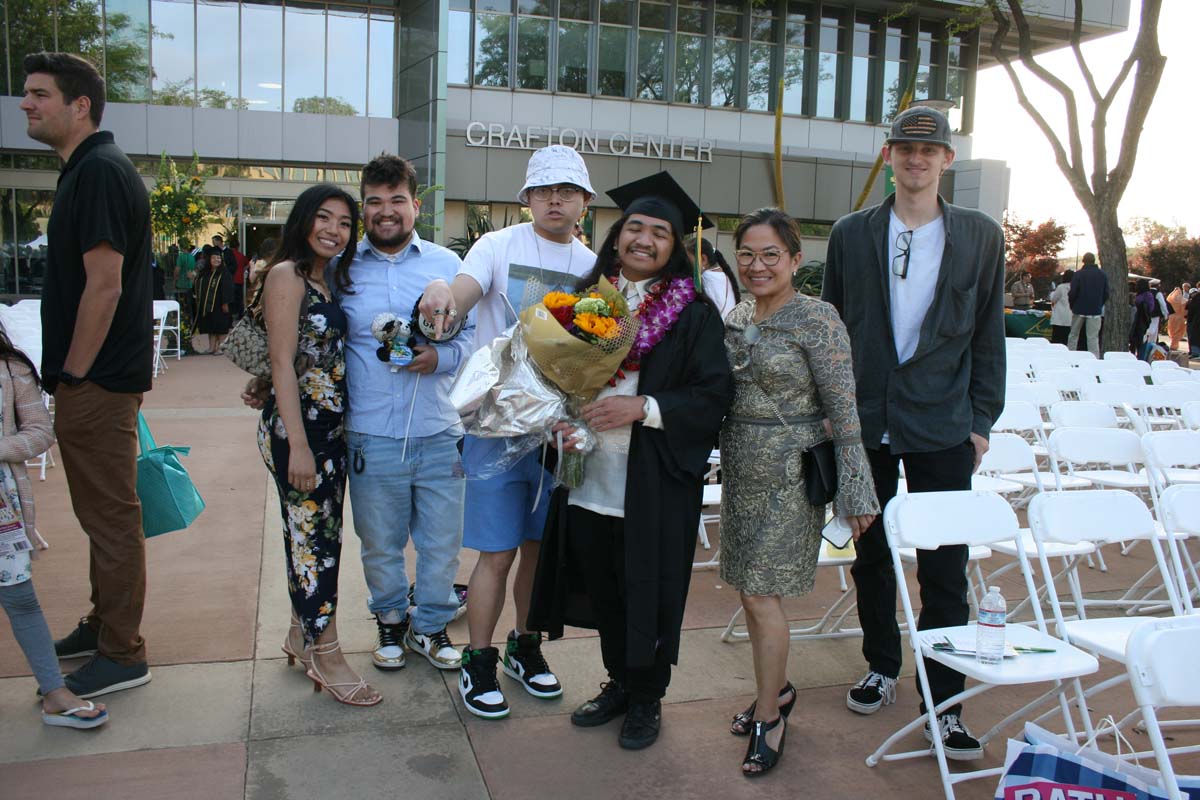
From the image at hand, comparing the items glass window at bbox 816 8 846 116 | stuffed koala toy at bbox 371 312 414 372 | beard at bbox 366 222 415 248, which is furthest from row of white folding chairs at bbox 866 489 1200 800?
glass window at bbox 816 8 846 116

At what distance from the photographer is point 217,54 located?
21188 millimetres

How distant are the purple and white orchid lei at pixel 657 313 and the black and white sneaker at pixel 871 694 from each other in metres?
1.53

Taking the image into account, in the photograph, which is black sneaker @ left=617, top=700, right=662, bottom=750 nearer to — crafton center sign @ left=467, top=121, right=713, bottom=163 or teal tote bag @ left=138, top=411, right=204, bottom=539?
teal tote bag @ left=138, top=411, right=204, bottom=539

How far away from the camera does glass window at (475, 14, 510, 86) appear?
846 inches

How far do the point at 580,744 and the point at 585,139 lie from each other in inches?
784

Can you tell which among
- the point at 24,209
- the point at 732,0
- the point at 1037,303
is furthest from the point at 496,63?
the point at 1037,303

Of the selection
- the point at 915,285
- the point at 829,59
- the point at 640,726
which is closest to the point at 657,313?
the point at 915,285

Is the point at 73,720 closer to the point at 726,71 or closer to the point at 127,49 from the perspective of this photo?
the point at 127,49

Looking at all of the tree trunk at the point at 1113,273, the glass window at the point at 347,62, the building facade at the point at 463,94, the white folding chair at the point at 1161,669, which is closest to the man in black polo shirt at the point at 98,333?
the white folding chair at the point at 1161,669

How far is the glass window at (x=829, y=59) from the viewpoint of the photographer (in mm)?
23938

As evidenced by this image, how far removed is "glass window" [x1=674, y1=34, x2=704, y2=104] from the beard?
2065 cm

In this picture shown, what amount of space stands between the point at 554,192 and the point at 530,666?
5.81ft

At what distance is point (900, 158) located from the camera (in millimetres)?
3400

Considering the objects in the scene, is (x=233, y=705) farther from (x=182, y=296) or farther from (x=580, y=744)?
(x=182, y=296)
